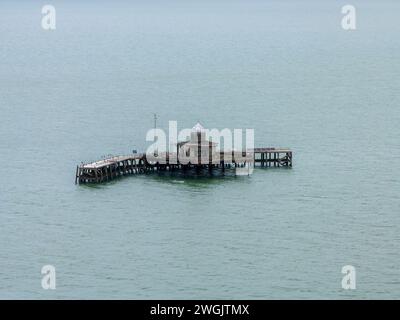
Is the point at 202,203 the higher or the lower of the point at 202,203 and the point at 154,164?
the lower

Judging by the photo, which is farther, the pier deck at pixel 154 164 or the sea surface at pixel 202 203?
the pier deck at pixel 154 164

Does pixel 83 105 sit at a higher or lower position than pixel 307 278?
higher

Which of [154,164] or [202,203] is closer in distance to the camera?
[202,203]

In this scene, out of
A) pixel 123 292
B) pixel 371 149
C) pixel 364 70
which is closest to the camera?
pixel 123 292

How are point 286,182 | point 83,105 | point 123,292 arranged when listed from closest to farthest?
point 123,292 < point 286,182 < point 83,105

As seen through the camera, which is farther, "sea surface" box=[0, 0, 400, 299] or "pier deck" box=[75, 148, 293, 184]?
"pier deck" box=[75, 148, 293, 184]

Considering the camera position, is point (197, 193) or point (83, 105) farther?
point (83, 105)
